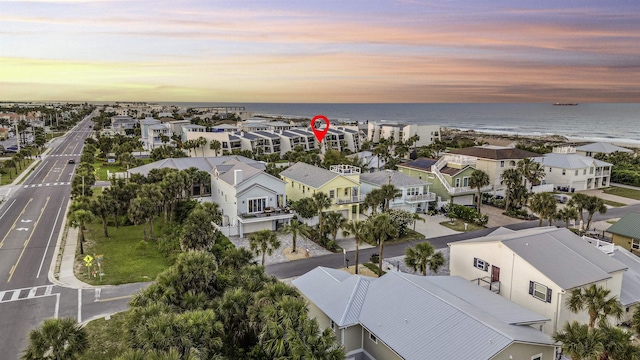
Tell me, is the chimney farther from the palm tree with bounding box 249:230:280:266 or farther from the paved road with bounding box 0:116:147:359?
the paved road with bounding box 0:116:147:359

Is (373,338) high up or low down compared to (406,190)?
down

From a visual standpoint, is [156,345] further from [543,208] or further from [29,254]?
[543,208]

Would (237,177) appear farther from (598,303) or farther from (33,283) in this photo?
(598,303)

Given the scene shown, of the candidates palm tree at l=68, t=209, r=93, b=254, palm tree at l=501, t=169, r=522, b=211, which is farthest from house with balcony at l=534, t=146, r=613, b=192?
palm tree at l=68, t=209, r=93, b=254

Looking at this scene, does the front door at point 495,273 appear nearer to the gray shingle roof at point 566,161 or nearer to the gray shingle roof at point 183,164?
the gray shingle roof at point 183,164

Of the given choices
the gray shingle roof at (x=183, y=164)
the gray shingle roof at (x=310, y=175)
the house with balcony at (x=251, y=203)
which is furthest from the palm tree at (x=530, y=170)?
the gray shingle roof at (x=183, y=164)

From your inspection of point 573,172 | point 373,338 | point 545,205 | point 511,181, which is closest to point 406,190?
point 511,181

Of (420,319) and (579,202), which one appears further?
(579,202)
